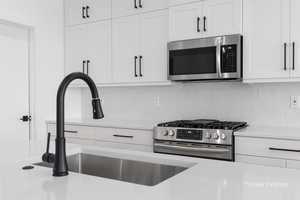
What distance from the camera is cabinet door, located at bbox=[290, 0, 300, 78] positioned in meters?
2.56

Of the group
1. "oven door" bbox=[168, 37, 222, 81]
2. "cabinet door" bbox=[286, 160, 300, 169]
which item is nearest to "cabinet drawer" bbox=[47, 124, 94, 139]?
"oven door" bbox=[168, 37, 222, 81]

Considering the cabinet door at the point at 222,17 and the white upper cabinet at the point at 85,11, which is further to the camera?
the white upper cabinet at the point at 85,11

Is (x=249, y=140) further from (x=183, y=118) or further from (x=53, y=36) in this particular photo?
(x=53, y=36)

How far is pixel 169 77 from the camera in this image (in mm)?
3150

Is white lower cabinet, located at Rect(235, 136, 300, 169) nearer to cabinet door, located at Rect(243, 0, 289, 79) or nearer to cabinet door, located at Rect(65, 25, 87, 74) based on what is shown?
cabinet door, located at Rect(243, 0, 289, 79)

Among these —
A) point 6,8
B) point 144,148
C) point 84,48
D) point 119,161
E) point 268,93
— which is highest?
point 6,8

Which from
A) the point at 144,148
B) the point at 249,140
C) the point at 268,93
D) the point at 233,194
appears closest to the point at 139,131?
the point at 144,148

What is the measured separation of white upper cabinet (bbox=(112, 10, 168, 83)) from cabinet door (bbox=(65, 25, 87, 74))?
1.71ft

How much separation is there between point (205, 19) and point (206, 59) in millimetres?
411

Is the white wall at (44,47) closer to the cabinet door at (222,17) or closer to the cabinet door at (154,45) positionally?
the cabinet door at (154,45)

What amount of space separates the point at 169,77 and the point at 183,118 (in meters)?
0.65

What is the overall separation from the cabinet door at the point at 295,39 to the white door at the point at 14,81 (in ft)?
9.67

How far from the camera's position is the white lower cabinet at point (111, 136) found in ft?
10.2

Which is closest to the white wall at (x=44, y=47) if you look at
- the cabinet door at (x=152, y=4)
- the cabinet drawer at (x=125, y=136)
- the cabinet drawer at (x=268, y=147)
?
the cabinet drawer at (x=125, y=136)
